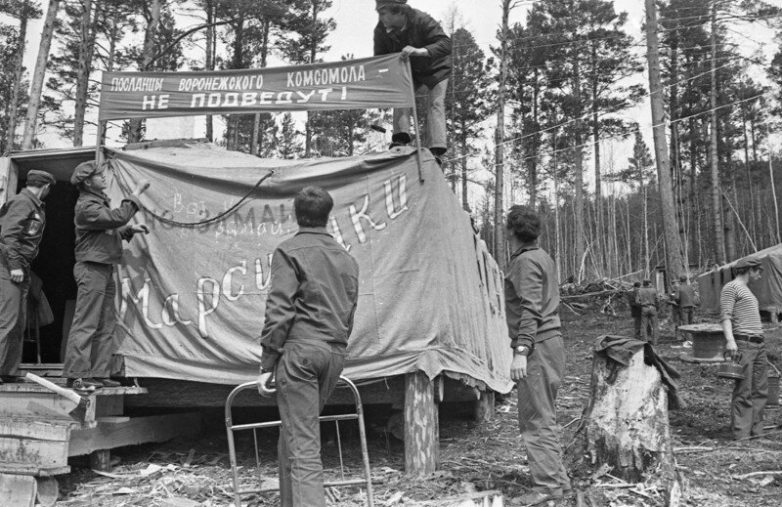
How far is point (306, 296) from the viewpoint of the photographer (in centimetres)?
313

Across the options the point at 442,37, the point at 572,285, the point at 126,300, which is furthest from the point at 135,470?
the point at 572,285

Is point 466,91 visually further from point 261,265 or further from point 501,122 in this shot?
point 261,265

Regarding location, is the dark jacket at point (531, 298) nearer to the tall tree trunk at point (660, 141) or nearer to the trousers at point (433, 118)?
the trousers at point (433, 118)

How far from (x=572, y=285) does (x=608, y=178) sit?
18153 mm

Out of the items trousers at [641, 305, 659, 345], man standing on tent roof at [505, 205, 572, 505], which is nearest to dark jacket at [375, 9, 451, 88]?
man standing on tent roof at [505, 205, 572, 505]

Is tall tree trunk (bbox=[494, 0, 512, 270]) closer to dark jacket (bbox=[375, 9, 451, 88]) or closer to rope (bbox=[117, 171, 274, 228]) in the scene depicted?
dark jacket (bbox=[375, 9, 451, 88])

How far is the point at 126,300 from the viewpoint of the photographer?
526 centimetres

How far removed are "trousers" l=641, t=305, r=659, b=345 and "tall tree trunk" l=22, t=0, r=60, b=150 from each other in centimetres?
1463

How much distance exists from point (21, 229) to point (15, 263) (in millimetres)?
284

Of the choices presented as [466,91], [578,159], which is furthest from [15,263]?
[578,159]

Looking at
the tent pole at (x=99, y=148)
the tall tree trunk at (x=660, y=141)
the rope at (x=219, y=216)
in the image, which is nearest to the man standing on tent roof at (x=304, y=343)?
the rope at (x=219, y=216)

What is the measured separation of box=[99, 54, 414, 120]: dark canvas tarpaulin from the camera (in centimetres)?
517

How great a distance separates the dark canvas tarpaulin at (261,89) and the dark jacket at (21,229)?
107 cm

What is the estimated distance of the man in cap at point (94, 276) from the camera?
473 centimetres
